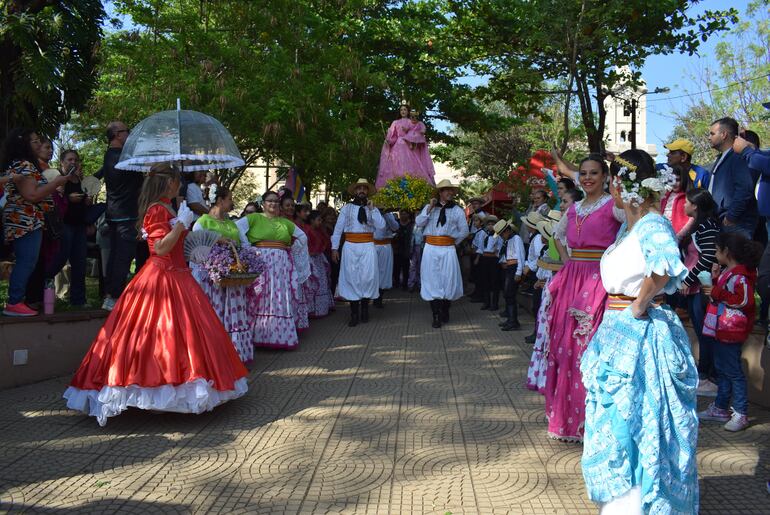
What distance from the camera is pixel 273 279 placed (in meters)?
8.48

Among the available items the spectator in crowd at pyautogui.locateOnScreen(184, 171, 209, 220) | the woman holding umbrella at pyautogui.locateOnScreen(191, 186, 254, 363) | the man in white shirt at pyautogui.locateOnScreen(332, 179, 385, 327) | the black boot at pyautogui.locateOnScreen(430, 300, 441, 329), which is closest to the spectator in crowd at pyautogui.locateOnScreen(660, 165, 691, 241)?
the black boot at pyautogui.locateOnScreen(430, 300, 441, 329)

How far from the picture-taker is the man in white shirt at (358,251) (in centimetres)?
1042

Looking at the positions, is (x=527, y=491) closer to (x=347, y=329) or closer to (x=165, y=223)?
(x=165, y=223)

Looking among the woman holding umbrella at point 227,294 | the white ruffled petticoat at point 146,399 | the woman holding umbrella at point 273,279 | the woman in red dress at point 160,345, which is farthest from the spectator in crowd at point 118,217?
the white ruffled petticoat at point 146,399

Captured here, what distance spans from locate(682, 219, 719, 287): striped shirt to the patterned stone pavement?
1.33 metres

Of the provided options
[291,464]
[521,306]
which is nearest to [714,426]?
[291,464]

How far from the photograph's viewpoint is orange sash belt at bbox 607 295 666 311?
11.9 ft

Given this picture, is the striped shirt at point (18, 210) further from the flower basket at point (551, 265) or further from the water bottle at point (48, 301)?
the flower basket at point (551, 265)

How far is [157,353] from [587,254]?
3.31 metres

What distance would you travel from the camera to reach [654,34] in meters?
13.9

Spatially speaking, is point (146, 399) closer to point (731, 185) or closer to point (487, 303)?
point (731, 185)

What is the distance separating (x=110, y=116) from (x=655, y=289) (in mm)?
12286

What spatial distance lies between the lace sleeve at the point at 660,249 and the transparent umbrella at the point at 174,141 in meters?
4.04

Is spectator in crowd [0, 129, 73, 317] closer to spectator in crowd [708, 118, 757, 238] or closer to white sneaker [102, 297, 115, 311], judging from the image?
white sneaker [102, 297, 115, 311]
